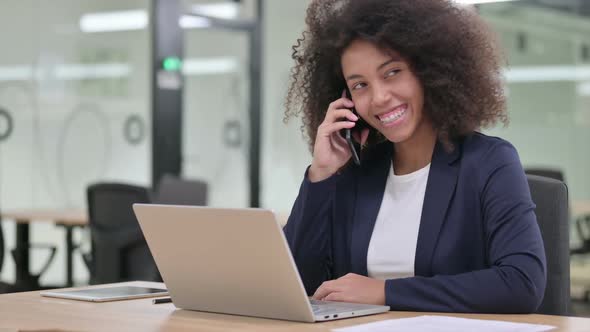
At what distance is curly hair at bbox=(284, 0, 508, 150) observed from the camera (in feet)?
7.32

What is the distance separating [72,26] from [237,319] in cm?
534

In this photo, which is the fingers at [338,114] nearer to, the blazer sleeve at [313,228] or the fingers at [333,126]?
the fingers at [333,126]

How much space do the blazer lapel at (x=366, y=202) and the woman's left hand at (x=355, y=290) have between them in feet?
0.84

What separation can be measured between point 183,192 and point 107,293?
114 inches

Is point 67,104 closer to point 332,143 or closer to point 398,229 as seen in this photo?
point 332,143

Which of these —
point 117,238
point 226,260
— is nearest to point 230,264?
point 226,260

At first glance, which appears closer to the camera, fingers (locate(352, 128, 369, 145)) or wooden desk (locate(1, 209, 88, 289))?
fingers (locate(352, 128, 369, 145))

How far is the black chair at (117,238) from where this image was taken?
4938mm

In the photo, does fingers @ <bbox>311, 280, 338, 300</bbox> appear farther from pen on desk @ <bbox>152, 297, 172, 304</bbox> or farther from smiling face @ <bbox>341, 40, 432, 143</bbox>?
smiling face @ <bbox>341, 40, 432, 143</bbox>

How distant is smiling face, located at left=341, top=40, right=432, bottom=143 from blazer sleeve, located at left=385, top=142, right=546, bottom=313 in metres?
0.30

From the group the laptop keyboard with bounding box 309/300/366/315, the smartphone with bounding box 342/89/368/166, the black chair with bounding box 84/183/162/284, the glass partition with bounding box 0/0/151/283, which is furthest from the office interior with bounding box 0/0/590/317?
the laptop keyboard with bounding box 309/300/366/315

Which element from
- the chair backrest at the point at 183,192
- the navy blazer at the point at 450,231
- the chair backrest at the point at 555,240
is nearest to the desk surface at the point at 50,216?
the chair backrest at the point at 183,192

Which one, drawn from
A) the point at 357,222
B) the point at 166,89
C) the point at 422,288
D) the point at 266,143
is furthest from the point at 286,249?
the point at 266,143

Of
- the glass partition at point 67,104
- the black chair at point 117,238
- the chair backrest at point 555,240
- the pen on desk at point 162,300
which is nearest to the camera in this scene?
the pen on desk at point 162,300
